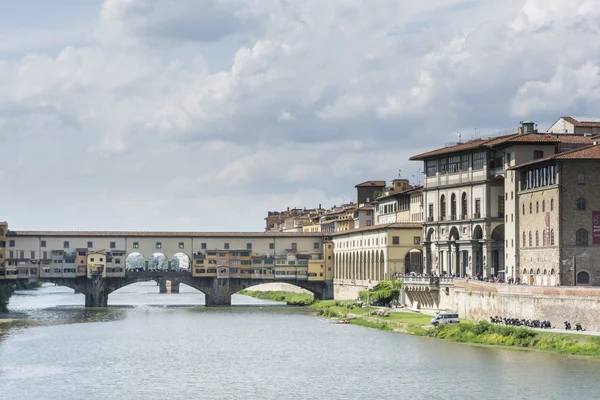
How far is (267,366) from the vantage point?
70.9 meters

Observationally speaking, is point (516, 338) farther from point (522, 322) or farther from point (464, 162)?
point (464, 162)

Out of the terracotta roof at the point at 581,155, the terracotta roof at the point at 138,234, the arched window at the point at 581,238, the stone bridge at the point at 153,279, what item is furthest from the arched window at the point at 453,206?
the terracotta roof at the point at 138,234

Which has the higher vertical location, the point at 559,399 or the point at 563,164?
the point at 563,164

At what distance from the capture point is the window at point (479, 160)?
105125mm

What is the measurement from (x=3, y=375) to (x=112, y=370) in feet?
20.6

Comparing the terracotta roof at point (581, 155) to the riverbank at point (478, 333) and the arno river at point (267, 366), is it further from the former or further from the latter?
the arno river at point (267, 366)

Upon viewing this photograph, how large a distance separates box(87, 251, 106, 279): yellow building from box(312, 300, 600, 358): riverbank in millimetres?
34067

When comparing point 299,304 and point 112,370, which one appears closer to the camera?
point 112,370

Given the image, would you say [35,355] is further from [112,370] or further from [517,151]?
[517,151]

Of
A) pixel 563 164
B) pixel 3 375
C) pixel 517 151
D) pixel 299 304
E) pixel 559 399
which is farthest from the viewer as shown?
pixel 299 304

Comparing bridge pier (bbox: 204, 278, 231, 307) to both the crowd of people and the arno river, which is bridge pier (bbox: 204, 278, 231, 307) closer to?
the arno river

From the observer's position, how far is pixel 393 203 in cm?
14412

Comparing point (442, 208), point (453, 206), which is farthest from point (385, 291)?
point (453, 206)

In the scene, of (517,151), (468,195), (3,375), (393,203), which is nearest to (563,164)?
(517,151)
